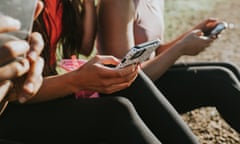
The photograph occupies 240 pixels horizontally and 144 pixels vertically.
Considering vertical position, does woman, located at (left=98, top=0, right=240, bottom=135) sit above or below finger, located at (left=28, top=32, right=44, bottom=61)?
below

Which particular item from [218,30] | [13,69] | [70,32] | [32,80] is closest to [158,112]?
[70,32]

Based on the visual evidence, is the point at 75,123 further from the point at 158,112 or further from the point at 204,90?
the point at 204,90

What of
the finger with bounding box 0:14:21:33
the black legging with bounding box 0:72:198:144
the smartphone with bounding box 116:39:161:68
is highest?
the finger with bounding box 0:14:21:33

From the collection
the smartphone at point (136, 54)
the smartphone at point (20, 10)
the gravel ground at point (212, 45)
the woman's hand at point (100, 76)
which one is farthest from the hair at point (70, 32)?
the gravel ground at point (212, 45)

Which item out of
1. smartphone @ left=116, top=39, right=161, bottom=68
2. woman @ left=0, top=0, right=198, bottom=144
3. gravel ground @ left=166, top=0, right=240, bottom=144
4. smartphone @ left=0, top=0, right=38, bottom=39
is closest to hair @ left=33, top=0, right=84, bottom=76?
woman @ left=0, top=0, right=198, bottom=144

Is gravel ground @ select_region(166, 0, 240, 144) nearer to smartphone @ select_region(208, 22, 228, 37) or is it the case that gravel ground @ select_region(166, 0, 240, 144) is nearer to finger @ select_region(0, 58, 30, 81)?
smartphone @ select_region(208, 22, 228, 37)

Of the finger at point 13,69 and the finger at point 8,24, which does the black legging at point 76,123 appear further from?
the finger at point 8,24

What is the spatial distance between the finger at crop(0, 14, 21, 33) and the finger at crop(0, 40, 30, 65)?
0.13 ft

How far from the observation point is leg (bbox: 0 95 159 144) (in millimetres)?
1838

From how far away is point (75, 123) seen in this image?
1875 mm

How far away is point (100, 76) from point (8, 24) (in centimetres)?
79

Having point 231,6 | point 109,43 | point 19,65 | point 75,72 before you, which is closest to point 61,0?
point 109,43

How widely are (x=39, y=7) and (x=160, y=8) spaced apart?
145 cm

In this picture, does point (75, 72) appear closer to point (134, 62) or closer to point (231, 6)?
point (134, 62)
